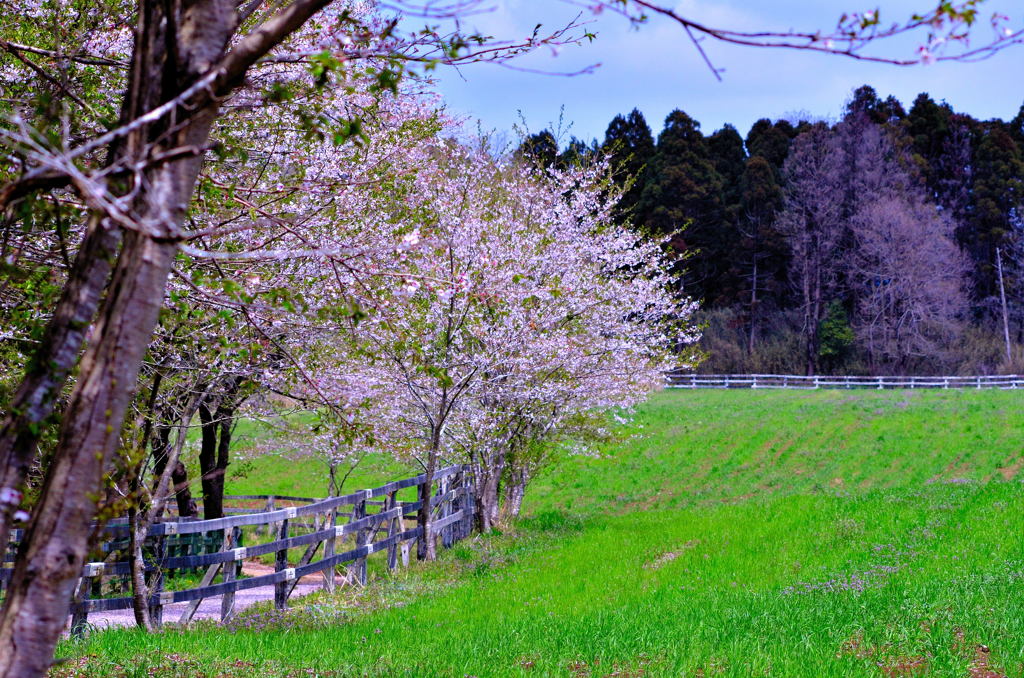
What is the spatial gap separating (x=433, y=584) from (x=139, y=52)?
913 centimetres

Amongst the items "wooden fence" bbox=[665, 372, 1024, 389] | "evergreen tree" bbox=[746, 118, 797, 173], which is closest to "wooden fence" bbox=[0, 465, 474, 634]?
"wooden fence" bbox=[665, 372, 1024, 389]

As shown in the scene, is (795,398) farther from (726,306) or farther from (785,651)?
(785,651)

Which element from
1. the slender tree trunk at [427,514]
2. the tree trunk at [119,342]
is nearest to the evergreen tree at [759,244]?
the slender tree trunk at [427,514]

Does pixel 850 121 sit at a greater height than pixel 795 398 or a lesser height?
greater

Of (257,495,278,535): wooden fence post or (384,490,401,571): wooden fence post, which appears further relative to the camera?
(257,495,278,535): wooden fence post

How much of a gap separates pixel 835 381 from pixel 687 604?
3971 centimetres

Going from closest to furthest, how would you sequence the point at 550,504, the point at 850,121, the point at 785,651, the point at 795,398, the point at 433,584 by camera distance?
the point at 785,651
the point at 433,584
the point at 550,504
the point at 795,398
the point at 850,121

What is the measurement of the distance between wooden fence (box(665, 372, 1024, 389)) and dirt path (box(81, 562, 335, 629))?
2890 cm

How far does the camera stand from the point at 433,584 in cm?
1130

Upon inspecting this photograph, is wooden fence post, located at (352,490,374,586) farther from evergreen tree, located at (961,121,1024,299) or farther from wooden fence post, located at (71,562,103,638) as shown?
evergreen tree, located at (961,121,1024,299)

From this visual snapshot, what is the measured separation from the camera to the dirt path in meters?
10.8

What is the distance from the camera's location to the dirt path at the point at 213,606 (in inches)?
424

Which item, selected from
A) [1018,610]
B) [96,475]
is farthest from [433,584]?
[96,475]

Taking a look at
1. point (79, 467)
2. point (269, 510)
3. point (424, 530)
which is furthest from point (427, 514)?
point (79, 467)
